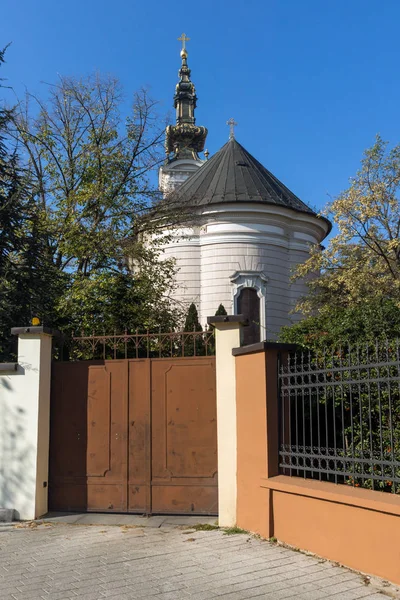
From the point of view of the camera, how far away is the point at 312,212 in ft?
82.1

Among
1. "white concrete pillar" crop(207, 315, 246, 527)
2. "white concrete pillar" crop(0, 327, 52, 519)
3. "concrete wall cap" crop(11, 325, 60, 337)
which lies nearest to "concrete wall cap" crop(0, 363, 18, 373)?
"white concrete pillar" crop(0, 327, 52, 519)

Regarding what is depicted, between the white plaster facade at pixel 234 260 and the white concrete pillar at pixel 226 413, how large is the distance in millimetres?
15670

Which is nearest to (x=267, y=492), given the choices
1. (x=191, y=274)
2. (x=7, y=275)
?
(x=7, y=275)

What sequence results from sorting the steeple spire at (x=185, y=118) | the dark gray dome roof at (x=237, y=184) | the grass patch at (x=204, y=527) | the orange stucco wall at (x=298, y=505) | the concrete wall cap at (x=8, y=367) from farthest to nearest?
the steeple spire at (x=185, y=118)
the dark gray dome roof at (x=237, y=184)
the concrete wall cap at (x=8, y=367)
the grass patch at (x=204, y=527)
the orange stucco wall at (x=298, y=505)

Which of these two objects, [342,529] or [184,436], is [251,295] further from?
[342,529]

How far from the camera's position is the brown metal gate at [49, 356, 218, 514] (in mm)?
7363

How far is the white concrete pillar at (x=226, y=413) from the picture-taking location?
6859 millimetres

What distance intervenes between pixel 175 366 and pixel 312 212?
1882 centimetres

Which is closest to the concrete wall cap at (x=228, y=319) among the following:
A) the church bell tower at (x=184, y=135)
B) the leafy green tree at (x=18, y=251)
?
the leafy green tree at (x=18, y=251)

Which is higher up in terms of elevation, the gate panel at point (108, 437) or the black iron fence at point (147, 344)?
the black iron fence at point (147, 344)

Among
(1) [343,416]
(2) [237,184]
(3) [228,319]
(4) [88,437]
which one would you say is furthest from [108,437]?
(2) [237,184]

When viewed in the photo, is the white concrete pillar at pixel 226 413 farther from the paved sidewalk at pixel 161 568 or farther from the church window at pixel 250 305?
the church window at pixel 250 305

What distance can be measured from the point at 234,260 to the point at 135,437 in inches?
638

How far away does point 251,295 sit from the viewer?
23.3 metres
